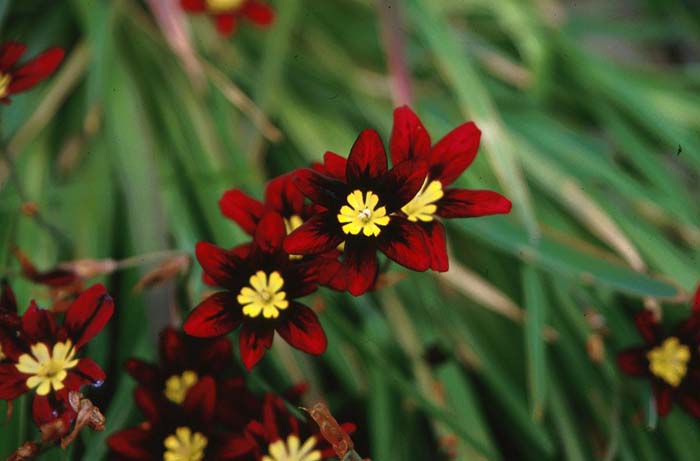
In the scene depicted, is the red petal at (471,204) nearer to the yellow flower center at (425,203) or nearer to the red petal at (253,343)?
the yellow flower center at (425,203)

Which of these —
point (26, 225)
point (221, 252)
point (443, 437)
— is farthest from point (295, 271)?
point (26, 225)

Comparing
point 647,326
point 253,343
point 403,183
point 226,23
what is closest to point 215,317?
point 253,343

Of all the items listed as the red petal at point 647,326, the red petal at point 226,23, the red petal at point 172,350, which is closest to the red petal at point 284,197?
the red petal at point 172,350

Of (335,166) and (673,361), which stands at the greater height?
(335,166)

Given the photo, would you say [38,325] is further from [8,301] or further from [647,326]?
[647,326]

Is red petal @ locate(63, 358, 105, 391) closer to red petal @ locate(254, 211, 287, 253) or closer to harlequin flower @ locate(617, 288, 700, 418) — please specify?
red petal @ locate(254, 211, 287, 253)

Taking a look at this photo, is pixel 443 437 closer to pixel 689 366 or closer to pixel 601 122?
pixel 689 366
